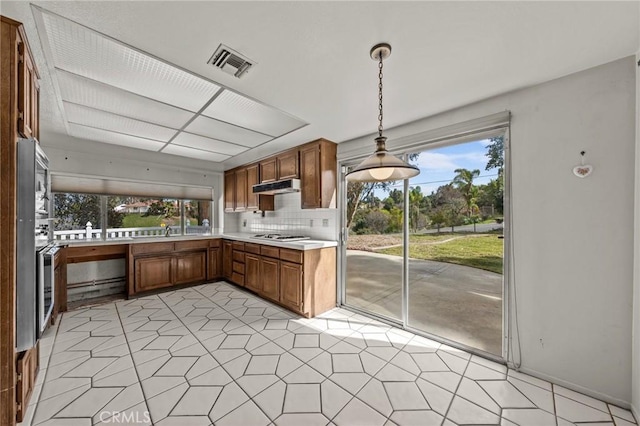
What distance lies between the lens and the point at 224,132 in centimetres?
326

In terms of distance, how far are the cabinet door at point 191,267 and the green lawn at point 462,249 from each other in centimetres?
346

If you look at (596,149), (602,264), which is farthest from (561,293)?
(596,149)

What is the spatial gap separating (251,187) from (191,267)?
71.1 inches

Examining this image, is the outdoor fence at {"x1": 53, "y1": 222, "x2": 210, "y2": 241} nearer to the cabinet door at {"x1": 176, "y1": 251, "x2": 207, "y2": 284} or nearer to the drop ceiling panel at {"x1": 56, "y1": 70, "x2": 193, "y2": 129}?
the cabinet door at {"x1": 176, "y1": 251, "x2": 207, "y2": 284}

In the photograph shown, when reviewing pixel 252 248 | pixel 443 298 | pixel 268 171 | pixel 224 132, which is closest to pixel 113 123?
pixel 224 132

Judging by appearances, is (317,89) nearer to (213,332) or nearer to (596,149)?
(596,149)

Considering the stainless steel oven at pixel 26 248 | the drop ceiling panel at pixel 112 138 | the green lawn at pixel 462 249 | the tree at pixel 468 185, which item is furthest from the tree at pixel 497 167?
the drop ceiling panel at pixel 112 138

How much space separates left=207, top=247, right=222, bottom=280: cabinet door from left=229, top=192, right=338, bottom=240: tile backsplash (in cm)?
83

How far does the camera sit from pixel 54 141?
3.53m

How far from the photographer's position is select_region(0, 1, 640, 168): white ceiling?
1.32m

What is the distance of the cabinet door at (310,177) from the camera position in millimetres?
3459

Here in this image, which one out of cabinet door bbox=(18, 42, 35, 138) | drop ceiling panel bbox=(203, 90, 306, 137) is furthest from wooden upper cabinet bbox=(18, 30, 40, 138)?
drop ceiling panel bbox=(203, 90, 306, 137)

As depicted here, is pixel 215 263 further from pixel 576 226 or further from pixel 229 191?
pixel 576 226

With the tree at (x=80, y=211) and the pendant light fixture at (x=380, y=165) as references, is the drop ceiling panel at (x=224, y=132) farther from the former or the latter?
the tree at (x=80, y=211)
